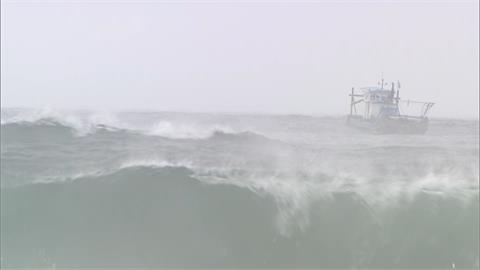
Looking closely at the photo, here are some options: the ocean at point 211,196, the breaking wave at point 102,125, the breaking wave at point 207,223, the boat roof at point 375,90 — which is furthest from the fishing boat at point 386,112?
the breaking wave at point 102,125

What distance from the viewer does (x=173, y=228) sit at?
513 centimetres

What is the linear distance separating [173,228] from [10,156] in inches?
64.8

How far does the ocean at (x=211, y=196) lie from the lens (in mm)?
5102

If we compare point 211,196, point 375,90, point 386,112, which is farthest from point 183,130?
point 386,112

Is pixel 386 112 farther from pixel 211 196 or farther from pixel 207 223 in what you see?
pixel 207 223

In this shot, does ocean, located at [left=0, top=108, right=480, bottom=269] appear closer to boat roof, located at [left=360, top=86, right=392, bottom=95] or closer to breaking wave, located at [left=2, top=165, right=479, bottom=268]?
breaking wave, located at [left=2, top=165, right=479, bottom=268]

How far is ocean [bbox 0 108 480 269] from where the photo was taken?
5.10 metres

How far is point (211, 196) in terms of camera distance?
17.0 ft

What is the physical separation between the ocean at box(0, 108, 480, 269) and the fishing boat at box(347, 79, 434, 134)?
15 cm

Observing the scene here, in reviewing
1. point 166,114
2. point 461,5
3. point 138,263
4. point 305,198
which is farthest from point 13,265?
point 461,5

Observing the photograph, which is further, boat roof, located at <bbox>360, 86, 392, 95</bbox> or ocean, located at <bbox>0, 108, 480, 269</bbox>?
boat roof, located at <bbox>360, 86, 392, 95</bbox>

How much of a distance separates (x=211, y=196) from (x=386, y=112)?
1.82 m

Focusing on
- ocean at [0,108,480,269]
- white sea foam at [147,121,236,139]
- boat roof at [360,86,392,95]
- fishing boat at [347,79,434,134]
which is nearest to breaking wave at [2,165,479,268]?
ocean at [0,108,480,269]

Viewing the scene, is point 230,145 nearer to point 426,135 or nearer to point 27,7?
point 426,135
